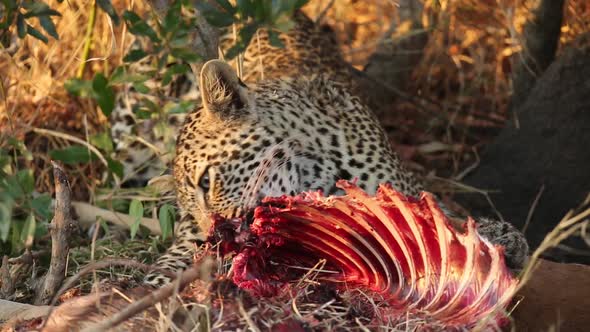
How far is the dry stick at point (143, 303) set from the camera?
224 centimetres

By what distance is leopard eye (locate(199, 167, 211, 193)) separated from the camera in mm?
3895

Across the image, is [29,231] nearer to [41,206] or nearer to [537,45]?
[41,206]

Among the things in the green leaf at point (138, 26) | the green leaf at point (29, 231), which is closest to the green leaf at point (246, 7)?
the green leaf at point (138, 26)

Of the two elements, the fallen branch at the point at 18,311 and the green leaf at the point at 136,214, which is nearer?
the fallen branch at the point at 18,311

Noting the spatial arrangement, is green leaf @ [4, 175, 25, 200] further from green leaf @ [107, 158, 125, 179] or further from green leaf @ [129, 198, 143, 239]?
green leaf @ [107, 158, 125, 179]

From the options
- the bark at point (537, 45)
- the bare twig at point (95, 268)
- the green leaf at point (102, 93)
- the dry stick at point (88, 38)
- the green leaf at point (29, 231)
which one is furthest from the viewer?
the bark at point (537, 45)

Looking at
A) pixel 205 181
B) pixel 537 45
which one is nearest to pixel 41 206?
pixel 205 181

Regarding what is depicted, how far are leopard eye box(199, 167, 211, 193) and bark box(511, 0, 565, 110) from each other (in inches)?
86.5

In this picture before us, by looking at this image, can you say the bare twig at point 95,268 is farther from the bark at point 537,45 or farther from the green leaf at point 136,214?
the bark at point 537,45

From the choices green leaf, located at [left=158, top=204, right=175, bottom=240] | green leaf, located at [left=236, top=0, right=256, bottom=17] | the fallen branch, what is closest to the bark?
A: green leaf, located at [left=236, top=0, right=256, bottom=17]

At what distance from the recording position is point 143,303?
229 cm

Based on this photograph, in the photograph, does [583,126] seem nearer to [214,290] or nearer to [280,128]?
[280,128]

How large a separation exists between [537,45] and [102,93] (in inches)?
100

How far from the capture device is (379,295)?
2975mm
